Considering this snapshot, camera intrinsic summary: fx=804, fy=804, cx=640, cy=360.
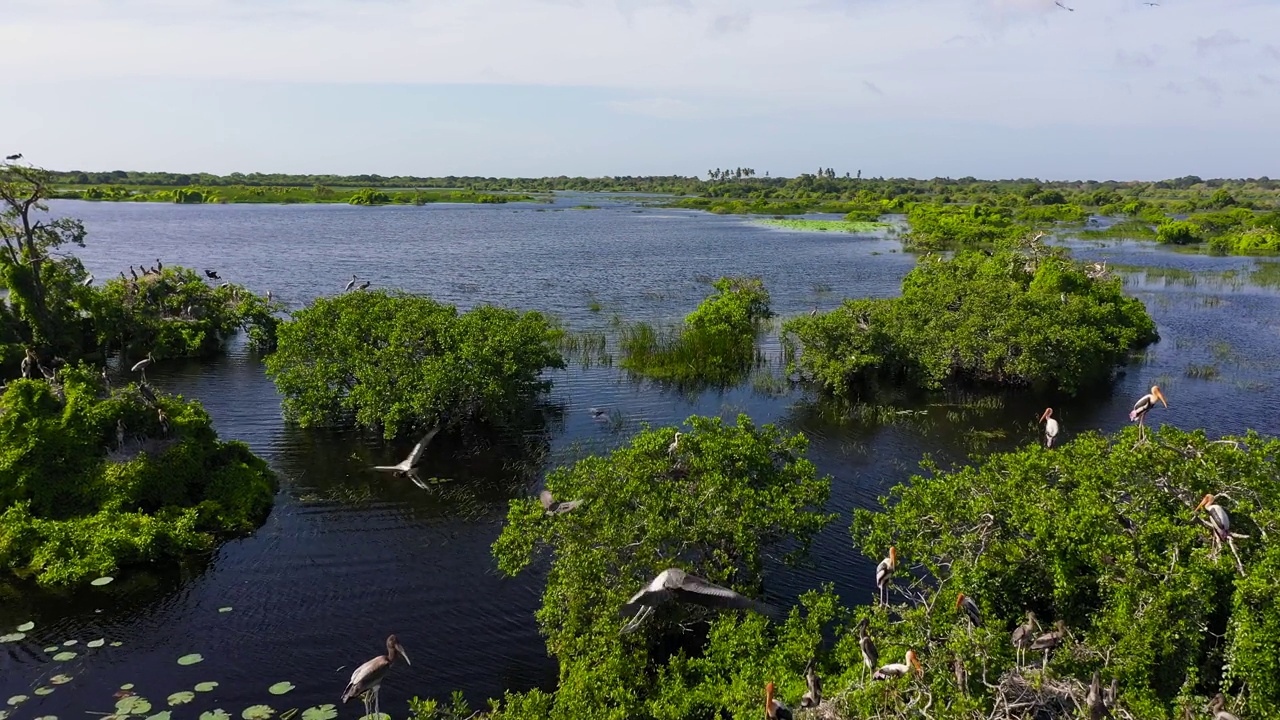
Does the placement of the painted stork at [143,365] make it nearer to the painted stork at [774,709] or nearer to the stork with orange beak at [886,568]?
the painted stork at [774,709]

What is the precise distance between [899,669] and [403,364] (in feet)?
50.2

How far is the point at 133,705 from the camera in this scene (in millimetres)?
11328

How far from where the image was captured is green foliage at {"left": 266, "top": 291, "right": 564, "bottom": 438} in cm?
2017

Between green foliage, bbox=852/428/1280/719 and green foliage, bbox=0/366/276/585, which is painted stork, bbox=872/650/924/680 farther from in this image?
green foliage, bbox=0/366/276/585

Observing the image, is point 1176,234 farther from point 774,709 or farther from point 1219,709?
point 774,709

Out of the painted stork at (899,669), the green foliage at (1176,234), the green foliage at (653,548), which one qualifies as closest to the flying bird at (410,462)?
the green foliage at (653,548)

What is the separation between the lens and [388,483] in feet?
61.8

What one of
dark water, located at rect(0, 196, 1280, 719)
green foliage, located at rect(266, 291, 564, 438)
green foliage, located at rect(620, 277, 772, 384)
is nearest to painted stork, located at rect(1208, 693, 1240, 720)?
dark water, located at rect(0, 196, 1280, 719)

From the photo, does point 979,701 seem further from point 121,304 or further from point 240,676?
point 121,304

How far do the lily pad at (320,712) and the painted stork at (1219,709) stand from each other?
10.7 m

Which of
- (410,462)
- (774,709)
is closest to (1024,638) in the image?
(774,709)

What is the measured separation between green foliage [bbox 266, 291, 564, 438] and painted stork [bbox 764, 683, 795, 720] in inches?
495

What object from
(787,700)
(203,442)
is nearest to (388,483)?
(203,442)

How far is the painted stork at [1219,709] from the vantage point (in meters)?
7.65
